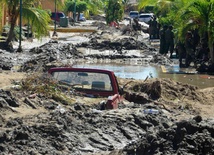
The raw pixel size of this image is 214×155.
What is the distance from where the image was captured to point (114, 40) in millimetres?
38594

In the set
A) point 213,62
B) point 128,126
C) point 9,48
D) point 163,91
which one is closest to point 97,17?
point 9,48

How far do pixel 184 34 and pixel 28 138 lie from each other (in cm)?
1845

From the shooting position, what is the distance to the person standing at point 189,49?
1113 inches

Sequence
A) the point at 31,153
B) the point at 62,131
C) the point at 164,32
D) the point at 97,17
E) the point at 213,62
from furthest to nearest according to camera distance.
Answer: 1. the point at 97,17
2. the point at 164,32
3. the point at 213,62
4. the point at 62,131
5. the point at 31,153

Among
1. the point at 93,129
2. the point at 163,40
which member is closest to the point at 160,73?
the point at 163,40

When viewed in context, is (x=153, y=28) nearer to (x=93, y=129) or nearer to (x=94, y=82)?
(x=94, y=82)

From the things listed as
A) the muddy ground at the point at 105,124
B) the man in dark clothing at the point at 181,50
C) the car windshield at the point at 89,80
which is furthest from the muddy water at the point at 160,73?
the car windshield at the point at 89,80

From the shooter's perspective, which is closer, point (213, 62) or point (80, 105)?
point (80, 105)

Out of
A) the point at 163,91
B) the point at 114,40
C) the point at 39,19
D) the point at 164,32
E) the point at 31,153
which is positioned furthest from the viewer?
the point at 114,40

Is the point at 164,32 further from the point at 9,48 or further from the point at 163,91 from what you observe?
the point at 163,91

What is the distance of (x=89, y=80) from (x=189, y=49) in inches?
616

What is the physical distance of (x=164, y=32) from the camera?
111 feet

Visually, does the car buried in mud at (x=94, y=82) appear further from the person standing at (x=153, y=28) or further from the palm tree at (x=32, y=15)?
the person standing at (x=153, y=28)

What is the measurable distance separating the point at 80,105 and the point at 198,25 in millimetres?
15714
